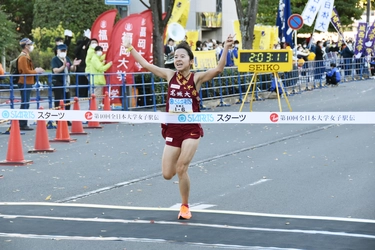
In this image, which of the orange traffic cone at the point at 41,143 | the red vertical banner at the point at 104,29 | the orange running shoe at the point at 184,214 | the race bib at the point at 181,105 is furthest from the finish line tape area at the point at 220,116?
the red vertical banner at the point at 104,29

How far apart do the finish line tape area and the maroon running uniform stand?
61 mm

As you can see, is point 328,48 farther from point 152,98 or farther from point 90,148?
point 90,148

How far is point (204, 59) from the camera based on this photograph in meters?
30.9

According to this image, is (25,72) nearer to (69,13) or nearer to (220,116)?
(220,116)

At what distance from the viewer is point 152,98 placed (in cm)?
2459

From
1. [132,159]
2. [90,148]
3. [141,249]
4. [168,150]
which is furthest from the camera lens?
[90,148]

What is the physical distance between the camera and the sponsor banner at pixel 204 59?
3032 cm

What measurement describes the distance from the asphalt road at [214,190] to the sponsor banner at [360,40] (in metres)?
25.2

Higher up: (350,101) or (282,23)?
(282,23)

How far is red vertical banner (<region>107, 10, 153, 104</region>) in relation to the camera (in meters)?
24.7

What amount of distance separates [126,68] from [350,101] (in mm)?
7858

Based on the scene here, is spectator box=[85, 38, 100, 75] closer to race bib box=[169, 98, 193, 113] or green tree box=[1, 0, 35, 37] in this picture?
race bib box=[169, 98, 193, 113]

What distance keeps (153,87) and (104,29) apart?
266 centimetres

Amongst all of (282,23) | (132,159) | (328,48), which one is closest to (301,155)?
(132,159)
